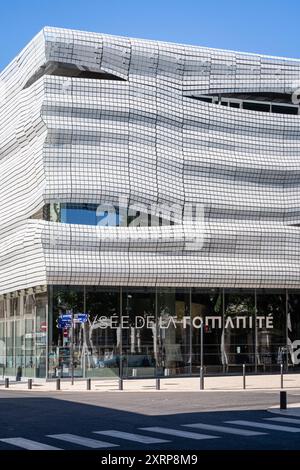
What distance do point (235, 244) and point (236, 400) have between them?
77.6 feet

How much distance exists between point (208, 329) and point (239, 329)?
2.35m

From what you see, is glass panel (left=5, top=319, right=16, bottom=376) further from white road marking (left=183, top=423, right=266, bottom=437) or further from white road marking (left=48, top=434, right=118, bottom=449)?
white road marking (left=48, top=434, right=118, bottom=449)

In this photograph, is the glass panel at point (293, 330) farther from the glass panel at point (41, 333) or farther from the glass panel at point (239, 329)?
the glass panel at point (41, 333)

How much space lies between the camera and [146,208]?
165ft

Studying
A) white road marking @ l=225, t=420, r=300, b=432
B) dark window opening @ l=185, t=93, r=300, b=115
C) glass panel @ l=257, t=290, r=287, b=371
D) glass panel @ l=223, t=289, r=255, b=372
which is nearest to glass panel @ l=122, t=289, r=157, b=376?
glass panel @ l=223, t=289, r=255, b=372

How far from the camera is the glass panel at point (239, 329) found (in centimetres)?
5369

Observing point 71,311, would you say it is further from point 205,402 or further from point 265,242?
point 205,402

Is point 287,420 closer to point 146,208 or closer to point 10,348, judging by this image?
point 146,208

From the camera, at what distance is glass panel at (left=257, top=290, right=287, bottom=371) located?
54906mm

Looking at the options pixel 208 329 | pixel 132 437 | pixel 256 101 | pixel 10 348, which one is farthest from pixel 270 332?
pixel 132 437

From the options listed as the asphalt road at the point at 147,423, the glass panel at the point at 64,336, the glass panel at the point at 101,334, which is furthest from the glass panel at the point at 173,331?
the asphalt road at the point at 147,423

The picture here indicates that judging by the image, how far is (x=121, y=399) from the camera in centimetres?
3112

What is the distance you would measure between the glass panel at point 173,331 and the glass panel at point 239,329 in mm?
2816

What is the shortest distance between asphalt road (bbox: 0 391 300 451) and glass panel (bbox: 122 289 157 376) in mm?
18365
